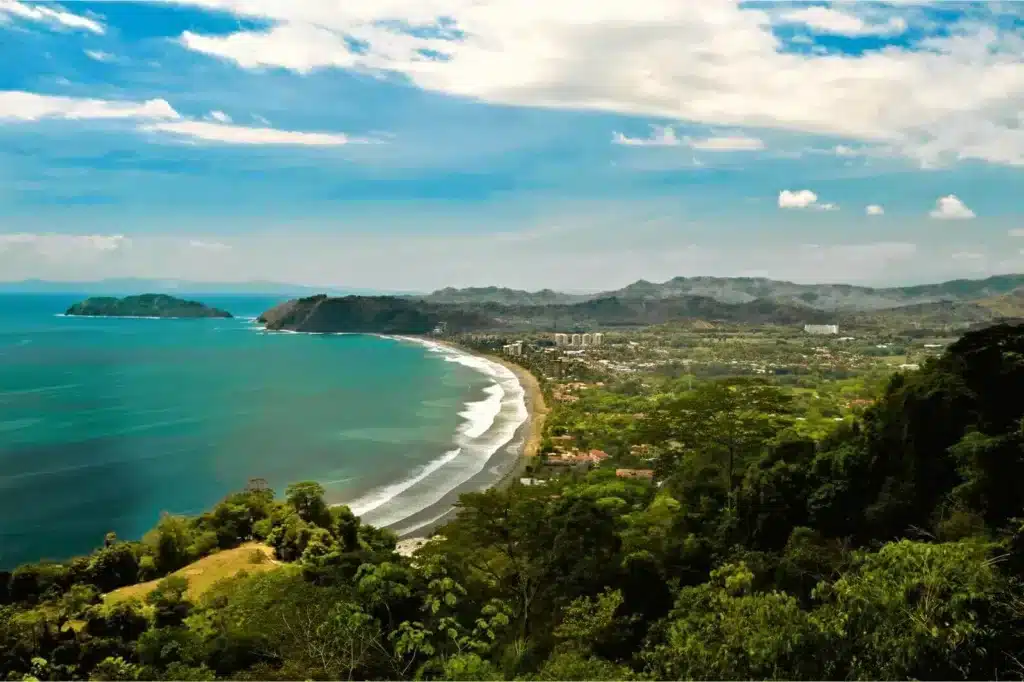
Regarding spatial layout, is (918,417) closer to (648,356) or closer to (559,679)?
(559,679)

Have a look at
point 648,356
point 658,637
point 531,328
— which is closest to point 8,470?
point 658,637

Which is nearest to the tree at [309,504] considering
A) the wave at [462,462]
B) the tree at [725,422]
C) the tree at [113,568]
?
the wave at [462,462]

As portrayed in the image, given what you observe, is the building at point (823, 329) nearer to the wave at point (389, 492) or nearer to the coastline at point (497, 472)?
the coastline at point (497, 472)

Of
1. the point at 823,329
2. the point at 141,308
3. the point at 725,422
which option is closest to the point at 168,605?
the point at 725,422

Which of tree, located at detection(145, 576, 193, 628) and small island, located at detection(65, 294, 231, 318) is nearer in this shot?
tree, located at detection(145, 576, 193, 628)

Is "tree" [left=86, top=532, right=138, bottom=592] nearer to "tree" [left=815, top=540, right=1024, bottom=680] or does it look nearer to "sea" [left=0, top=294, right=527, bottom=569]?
"sea" [left=0, top=294, right=527, bottom=569]

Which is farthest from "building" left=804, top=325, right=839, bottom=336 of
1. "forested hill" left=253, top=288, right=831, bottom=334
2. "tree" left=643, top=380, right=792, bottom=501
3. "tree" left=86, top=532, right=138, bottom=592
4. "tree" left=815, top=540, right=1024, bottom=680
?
"tree" left=815, top=540, right=1024, bottom=680
